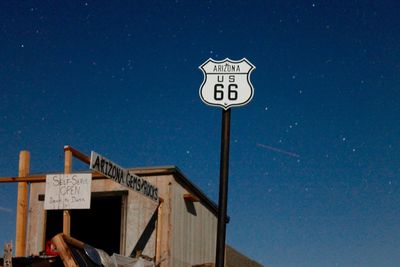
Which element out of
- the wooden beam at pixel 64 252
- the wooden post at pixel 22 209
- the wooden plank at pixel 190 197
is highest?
the wooden plank at pixel 190 197

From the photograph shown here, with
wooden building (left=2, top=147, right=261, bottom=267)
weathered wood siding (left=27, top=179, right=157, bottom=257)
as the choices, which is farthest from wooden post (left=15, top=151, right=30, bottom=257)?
weathered wood siding (left=27, top=179, right=157, bottom=257)

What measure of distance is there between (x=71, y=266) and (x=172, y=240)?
6.40m

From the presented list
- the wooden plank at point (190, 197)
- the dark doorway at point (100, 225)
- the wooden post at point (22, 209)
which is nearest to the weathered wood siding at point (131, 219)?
the wooden plank at point (190, 197)

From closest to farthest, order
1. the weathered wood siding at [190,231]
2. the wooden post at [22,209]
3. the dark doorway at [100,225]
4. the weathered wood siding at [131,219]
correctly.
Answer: the wooden post at [22,209] < the weathered wood siding at [131,219] < the weathered wood siding at [190,231] < the dark doorway at [100,225]

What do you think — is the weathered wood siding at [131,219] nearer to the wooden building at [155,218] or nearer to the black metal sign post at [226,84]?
the wooden building at [155,218]

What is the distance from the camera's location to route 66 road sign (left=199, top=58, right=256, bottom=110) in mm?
7785

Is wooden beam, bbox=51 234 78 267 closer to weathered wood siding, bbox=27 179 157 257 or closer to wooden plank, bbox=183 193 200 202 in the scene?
weathered wood siding, bbox=27 179 157 257

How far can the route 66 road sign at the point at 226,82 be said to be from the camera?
307 inches

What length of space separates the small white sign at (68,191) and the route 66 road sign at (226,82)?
4.93 m

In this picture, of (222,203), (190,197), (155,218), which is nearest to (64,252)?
(222,203)

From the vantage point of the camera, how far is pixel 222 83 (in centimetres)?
798

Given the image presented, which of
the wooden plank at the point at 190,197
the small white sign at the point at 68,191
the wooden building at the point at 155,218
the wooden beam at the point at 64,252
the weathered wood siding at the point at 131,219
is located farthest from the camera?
the wooden plank at the point at 190,197

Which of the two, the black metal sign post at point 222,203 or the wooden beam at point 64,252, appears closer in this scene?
the black metal sign post at point 222,203

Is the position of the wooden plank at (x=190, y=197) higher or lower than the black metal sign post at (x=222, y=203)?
higher
